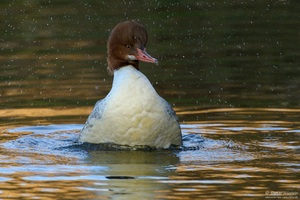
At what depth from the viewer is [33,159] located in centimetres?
978

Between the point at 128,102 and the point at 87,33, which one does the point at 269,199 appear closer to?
the point at 128,102

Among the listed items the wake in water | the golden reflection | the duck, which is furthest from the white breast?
the golden reflection

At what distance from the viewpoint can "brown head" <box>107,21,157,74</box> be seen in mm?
10281

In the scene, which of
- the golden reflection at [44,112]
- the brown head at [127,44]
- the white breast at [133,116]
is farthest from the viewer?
the golden reflection at [44,112]

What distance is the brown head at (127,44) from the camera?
10.3m

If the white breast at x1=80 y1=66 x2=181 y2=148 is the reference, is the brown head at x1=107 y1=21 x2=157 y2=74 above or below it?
above

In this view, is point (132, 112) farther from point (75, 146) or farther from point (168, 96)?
point (168, 96)

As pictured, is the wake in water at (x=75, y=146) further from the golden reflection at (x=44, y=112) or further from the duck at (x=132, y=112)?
the golden reflection at (x=44, y=112)

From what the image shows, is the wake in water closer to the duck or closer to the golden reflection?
the duck

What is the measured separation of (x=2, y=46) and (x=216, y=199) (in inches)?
340

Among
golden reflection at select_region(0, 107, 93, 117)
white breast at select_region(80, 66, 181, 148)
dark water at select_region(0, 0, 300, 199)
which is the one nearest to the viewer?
dark water at select_region(0, 0, 300, 199)

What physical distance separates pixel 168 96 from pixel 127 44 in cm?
262

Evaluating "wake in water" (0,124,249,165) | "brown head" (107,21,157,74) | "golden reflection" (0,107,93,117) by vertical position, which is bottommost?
"wake in water" (0,124,249,165)

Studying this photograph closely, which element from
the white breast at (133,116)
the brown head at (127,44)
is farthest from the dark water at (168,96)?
the brown head at (127,44)
